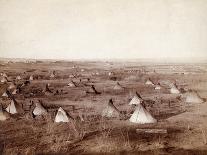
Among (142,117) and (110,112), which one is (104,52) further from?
(142,117)

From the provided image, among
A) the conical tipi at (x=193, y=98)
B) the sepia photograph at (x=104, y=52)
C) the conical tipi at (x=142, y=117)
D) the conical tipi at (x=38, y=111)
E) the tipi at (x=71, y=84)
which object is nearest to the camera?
the sepia photograph at (x=104, y=52)

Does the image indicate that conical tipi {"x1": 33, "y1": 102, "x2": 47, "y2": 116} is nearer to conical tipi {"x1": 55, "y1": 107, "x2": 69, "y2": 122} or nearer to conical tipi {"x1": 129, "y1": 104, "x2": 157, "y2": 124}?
conical tipi {"x1": 55, "y1": 107, "x2": 69, "y2": 122}

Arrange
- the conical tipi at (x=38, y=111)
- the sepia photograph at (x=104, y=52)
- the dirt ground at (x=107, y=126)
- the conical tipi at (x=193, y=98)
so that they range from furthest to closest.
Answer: the conical tipi at (x=193, y=98)
the conical tipi at (x=38, y=111)
the sepia photograph at (x=104, y=52)
the dirt ground at (x=107, y=126)

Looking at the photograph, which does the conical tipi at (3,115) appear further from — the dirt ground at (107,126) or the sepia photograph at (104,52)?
the dirt ground at (107,126)

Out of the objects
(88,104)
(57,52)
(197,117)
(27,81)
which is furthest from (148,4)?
(27,81)

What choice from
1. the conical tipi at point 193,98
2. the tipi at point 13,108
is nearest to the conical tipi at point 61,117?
the tipi at point 13,108

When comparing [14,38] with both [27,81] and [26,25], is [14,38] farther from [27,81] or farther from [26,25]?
[27,81]

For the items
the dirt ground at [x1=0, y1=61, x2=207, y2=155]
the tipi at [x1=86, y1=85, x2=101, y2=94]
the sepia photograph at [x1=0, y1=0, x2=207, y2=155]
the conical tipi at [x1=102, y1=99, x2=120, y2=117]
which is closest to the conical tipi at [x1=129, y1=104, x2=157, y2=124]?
the sepia photograph at [x1=0, y1=0, x2=207, y2=155]

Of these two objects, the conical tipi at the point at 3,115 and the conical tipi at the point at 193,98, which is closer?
the conical tipi at the point at 3,115

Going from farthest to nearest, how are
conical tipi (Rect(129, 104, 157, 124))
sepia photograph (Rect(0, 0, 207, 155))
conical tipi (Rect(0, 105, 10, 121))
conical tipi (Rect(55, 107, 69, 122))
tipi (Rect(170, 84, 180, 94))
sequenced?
tipi (Rect(170, 84, 180, 94)), conical tipi (Rect(0, 105, 10, 121)), conical tipi (Rect(55, 107, 69, 122)), conical tipi (Rect(129, 104, 157, 124)), sepia photograph (Rect(0, 0, 207, 155))
